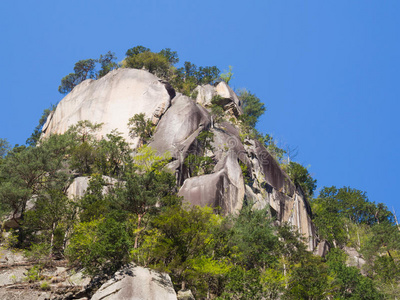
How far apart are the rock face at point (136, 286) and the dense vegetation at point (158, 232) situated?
3.93 feet

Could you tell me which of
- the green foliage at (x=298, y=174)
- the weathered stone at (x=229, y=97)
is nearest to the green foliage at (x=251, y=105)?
the weathered stone at (x=229, y=97)

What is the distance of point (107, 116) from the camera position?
48.5 meters

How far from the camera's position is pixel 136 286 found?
1808 cm

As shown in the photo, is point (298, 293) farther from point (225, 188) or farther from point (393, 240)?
point (393, 240)

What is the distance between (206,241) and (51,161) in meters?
15.3

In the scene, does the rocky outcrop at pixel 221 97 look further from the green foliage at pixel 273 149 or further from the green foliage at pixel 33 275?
the green foliage at pixel 33 275

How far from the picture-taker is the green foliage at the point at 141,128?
148ft

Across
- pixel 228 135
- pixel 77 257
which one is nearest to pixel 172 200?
pixel 77 257

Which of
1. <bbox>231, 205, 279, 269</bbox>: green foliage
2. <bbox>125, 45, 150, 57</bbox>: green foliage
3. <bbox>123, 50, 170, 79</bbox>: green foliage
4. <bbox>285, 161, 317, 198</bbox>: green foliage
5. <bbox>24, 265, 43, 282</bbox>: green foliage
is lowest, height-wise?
<bbox>24, 265, 43, 282</bbox>: green foliage

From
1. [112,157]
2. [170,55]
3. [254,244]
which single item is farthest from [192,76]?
[254,244]

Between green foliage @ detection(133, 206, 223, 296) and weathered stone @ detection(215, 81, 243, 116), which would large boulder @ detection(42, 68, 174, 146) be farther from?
green foliage @ detection(133, 206, 223, 296)

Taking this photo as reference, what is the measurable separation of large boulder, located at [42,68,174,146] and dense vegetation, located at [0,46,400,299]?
8.31 feet

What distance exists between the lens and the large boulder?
48.2 m

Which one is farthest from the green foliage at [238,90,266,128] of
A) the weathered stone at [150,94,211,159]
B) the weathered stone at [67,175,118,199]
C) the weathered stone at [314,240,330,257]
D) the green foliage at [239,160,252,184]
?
the weathered stone at [67,175,118,199]
